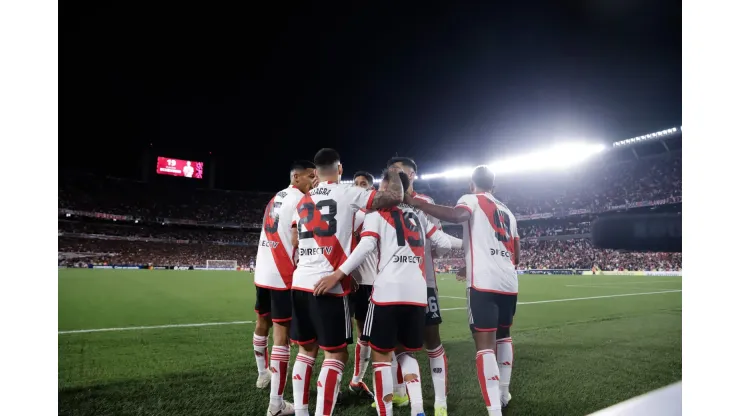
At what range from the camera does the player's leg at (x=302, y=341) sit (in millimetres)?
2508

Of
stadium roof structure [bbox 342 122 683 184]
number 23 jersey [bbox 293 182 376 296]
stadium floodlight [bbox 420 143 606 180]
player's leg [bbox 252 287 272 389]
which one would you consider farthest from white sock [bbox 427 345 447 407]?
stadium floodlight [bbox 420 143 606 180]

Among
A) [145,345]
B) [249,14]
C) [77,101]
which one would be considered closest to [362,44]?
[249,14]

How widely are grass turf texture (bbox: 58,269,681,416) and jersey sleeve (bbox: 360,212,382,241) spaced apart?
1.24 metres

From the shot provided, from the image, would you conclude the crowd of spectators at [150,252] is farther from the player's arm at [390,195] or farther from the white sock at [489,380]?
the white sock at [489,380]

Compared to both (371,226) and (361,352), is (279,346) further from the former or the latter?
(371,226)

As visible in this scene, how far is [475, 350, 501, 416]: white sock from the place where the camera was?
2.60 metres

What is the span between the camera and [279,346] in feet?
9.52

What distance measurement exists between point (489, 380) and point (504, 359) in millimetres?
474

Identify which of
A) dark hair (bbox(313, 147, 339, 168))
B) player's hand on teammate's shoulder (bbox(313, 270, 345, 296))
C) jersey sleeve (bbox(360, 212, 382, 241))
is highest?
dark hair (bbox(313, 147, 339, 168))

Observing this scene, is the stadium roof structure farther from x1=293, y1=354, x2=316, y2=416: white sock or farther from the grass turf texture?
x1=293, y1=354, x2=316, y2=416: white sock

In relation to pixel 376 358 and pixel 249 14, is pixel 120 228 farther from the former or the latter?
pixel 376 358

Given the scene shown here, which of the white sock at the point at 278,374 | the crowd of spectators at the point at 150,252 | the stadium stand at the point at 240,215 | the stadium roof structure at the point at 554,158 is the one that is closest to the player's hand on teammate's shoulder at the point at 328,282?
the white sock at the point at 278,374

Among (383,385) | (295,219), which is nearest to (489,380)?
(383,385)
